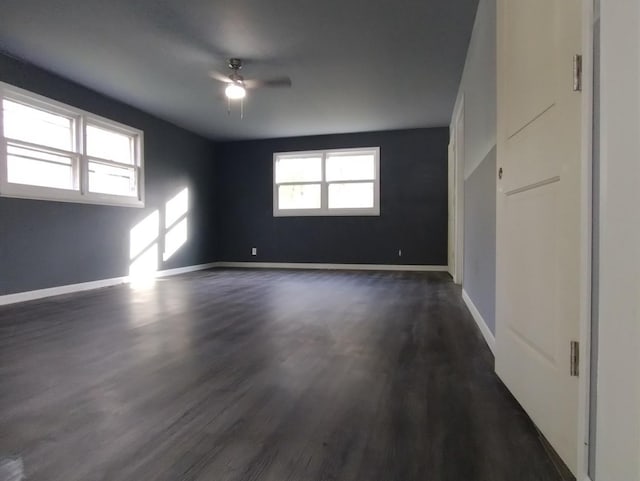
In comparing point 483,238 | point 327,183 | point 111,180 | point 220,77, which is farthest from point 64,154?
point 483,238

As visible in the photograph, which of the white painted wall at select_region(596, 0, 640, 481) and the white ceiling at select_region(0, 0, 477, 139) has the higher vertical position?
the white ceiling at select_region(0, 0, 477, 139)

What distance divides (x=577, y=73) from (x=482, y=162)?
170 centimetres

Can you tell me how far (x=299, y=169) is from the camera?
25.1 feet

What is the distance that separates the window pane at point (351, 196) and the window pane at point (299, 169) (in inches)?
17.1

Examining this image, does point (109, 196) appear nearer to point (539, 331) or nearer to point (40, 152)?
point (40, 152)

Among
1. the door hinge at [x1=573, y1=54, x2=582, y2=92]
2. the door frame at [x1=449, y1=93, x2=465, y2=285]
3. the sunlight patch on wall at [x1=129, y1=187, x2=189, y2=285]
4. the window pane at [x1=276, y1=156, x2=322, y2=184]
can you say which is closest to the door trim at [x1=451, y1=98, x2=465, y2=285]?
the door frame at [x1=449, y1=93, x2=465, y2=285]

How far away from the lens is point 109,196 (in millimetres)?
5273

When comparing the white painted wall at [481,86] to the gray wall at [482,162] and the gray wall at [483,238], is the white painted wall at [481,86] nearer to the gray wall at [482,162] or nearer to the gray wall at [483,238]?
the gray wall at [482,162]

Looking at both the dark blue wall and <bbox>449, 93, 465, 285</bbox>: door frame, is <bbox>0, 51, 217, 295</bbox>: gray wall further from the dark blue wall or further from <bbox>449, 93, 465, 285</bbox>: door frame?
<bbox>449, 93, 465, 285</bbox>: door frame

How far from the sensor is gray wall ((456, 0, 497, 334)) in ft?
7.75

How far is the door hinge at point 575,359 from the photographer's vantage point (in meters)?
1.10

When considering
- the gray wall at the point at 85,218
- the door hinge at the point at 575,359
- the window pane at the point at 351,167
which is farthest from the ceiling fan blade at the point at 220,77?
the door hinge at the point at 575,359

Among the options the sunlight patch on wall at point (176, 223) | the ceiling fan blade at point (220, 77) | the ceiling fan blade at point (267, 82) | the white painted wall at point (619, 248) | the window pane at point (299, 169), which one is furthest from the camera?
the window pane at point (299, 169)

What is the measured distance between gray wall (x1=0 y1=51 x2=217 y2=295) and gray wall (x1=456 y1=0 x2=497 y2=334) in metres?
4.69
